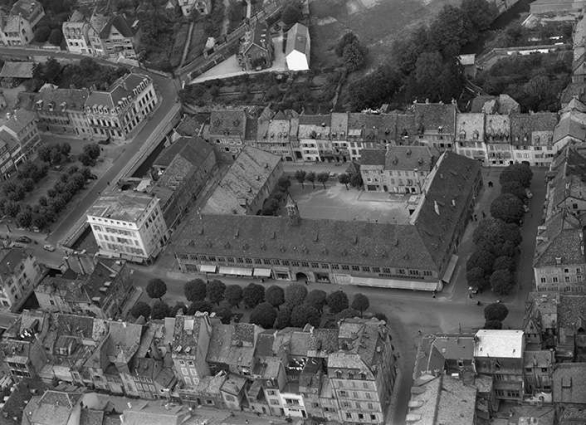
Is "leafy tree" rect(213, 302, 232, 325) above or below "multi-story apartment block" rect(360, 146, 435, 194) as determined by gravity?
below

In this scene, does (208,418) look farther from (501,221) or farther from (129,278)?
(501,221)

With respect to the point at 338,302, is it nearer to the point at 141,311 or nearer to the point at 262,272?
the point at 262,272

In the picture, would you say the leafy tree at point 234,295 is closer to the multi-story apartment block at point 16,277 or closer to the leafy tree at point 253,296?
the leafy tree at point 253,296

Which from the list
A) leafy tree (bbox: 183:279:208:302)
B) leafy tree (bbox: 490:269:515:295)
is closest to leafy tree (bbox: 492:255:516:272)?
leafy tree (bbox: 490:269:515:295)

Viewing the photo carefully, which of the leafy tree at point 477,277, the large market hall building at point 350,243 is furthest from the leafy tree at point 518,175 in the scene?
the leafy tree at point 477,277

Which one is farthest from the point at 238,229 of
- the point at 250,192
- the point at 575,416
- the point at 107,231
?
the point at 575,416

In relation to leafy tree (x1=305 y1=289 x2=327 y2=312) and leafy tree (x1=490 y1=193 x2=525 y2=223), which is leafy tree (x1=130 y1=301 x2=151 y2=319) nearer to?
leafy tree (x1=305 y1=289 x2=327 y2=312)
